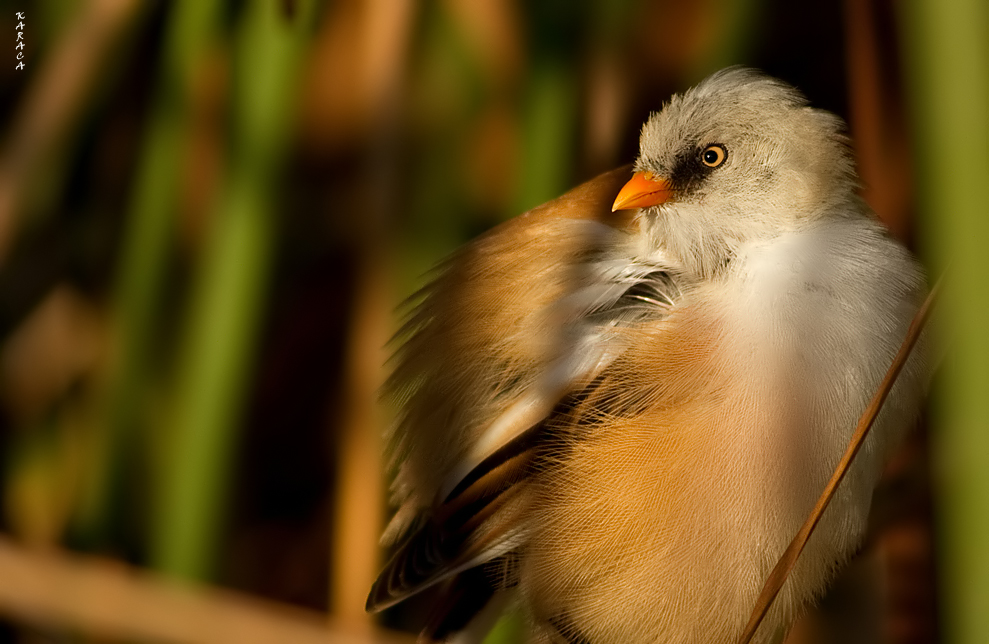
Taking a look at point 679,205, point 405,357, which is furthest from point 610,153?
point 405,357

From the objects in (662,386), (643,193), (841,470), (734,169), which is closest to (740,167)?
(734,169)

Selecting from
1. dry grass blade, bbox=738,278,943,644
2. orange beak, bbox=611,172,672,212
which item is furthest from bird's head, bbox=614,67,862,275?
dry grass blade, bbox=738,278,943,644

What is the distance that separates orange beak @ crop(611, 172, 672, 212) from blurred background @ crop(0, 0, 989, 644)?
9 centimetres

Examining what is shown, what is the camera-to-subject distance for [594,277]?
1.02 m

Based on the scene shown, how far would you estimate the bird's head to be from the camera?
105 centimetres

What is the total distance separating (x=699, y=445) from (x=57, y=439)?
1.09m

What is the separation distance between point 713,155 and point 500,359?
398mm

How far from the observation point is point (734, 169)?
3.64ft

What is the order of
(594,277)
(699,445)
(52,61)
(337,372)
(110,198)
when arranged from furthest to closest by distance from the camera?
(337,372) → (110,198) → (52,61) → (594,277) → (699,445)

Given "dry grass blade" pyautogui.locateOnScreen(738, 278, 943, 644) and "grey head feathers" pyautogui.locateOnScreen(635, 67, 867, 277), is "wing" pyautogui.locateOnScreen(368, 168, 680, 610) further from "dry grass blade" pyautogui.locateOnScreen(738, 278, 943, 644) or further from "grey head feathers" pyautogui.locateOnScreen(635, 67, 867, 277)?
"dry grass blade" pyautogui.locateOnScreen(738, 278, 943, 644)

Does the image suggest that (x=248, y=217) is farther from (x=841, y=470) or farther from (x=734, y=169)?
(x=841, y=470)

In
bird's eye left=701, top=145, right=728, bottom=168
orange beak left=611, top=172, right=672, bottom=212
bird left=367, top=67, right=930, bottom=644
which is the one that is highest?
bird's eye left=701, top=145, right=728, bottom=168

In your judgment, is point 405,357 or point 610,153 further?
point 610,153

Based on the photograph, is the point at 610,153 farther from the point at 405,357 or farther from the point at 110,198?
the point at 110,198
